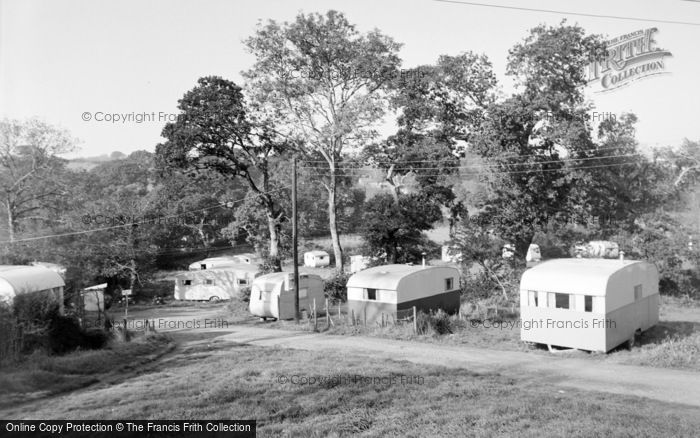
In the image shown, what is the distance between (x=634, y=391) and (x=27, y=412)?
11.5 metres

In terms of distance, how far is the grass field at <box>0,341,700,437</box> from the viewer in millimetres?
8148

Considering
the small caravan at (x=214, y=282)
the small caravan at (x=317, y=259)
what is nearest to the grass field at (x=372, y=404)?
the small caravan at (x=214, y=282)

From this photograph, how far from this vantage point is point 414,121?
3294 cm

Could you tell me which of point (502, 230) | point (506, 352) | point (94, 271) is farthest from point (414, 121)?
point (94, 271)

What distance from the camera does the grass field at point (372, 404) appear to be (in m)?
8.15

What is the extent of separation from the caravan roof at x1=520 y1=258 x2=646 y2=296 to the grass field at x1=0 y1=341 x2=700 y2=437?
14.1 ft

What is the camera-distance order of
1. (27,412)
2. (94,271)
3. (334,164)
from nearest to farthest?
(27,412)
(334,164)
(94,271)

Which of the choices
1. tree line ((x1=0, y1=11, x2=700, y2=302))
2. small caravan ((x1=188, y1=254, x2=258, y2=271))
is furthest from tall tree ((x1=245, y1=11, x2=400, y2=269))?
small caravan ((x1=188, y1=254, x2=258, y2=271))

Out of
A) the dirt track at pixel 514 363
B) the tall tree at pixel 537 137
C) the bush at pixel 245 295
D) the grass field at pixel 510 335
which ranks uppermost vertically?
the tall tree at pixel 537 137

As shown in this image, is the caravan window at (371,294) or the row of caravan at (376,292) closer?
the row of caravan at (376,292)

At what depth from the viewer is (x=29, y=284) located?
15430 millimetres

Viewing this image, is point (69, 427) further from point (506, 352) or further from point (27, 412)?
point (506, 352)

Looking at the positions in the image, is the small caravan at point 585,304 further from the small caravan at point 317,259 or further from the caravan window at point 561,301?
the small caravan at point 317,259

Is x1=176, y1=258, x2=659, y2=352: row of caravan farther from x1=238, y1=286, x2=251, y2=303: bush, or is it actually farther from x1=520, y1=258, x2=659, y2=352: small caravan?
x1=238, y1=286, x2=251, y2=303: bush
